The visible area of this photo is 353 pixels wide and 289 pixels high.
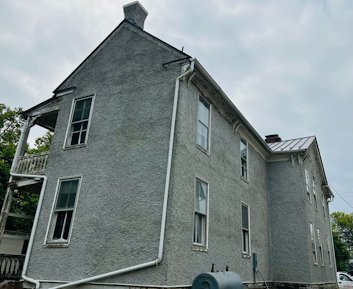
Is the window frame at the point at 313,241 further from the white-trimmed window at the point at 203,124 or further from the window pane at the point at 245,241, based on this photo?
the white-trimmed window at the point at 203,124

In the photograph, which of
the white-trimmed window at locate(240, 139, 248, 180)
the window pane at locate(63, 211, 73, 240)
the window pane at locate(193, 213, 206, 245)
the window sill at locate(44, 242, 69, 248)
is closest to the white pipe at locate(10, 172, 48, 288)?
the window sill at locate(44, 242, 69, 248)

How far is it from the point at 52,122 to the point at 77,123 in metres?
3.32

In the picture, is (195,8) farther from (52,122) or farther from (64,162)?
(52,122)

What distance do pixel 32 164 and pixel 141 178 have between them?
5.23 meters

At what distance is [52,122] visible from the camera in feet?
44.8

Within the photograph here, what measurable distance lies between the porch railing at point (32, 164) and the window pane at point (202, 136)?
18.3 ft

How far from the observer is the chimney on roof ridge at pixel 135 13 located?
40.1 ft

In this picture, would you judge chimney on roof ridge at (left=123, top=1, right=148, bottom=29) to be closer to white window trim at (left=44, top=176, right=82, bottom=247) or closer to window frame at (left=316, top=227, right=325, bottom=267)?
white window trim at (left=44, top=176, right=82, bottom=247)

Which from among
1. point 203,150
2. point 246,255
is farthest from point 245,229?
point 203,150

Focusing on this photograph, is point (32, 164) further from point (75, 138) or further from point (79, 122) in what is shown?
point (79, 122)

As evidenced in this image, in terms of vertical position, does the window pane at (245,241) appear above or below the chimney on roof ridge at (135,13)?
below

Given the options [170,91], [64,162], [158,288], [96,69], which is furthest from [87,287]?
[96,69]

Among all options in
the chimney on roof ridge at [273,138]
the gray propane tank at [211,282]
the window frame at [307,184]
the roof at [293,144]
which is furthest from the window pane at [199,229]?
the chimney on roof ridge at [273,138]

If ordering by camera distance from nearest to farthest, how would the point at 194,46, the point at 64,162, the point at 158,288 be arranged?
the point at 158,288, the point at 64,162, the point at 194,46
